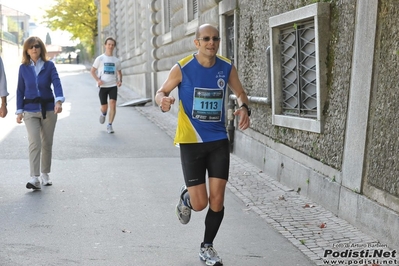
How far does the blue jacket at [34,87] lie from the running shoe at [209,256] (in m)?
3.57

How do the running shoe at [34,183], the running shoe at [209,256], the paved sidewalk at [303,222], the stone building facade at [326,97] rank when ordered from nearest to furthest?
1. the running shoe at [209,256]
2. the paved sidewalk at [303,222]
3. the stone building facade at [326,97]
4. the running shoe at [34,183]

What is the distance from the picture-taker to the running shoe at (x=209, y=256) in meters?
5.47

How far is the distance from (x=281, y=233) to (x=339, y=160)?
3.70 feet

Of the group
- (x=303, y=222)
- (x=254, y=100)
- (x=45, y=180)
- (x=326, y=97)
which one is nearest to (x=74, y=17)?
(x=254, y=100)

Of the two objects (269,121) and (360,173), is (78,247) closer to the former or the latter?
(360,173)

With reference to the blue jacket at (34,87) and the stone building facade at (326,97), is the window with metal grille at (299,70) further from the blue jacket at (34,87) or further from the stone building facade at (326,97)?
the blue jacket at (34,87)

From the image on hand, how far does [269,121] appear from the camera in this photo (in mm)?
9875

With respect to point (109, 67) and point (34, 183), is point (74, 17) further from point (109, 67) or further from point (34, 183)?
point (34, 183)

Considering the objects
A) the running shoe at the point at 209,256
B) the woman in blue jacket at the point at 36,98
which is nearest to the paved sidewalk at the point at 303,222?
the running shoe at the point at 209,256

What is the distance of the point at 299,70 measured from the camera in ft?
28.6

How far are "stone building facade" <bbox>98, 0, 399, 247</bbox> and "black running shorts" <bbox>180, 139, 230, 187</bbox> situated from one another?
4.46 ft

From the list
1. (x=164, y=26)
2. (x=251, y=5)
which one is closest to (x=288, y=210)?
(x=251, y=5)

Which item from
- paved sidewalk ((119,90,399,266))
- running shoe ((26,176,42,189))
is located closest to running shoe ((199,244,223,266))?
paved sidewalk ((119,90,399,266))

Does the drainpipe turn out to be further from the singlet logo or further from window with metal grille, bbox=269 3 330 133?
the singlet logo
